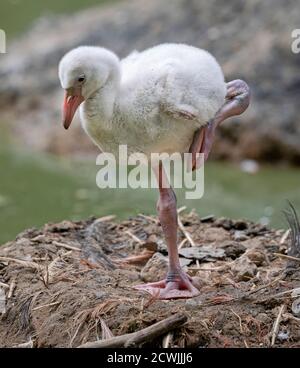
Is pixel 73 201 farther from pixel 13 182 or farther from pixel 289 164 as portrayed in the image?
pixel 289 164

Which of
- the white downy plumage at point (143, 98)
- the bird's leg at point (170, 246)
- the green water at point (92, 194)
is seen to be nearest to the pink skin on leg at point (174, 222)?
the bird's leg at point (170, 246)

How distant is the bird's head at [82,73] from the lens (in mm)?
3396

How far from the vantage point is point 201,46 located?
27.6ft

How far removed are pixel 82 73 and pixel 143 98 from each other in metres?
0.25

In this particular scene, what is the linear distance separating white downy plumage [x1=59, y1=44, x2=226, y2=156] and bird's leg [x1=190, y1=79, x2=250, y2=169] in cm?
4

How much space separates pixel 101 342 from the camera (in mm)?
3104

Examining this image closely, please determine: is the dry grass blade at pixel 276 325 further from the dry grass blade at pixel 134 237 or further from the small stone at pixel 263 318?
the dry grass blade at pixel 134 237

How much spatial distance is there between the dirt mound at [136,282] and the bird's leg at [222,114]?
1.90 ft

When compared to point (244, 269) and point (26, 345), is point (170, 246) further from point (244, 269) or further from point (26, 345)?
point (26, 345)

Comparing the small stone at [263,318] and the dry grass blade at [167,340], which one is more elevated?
the small stone at [263,318]

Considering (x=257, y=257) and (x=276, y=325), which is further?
(x=257, y=257)

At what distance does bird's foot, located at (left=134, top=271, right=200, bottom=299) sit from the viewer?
12.0 feet

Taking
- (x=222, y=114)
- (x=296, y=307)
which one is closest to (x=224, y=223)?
A: (x=222, y=114)

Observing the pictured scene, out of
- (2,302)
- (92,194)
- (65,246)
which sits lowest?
(2,302)
